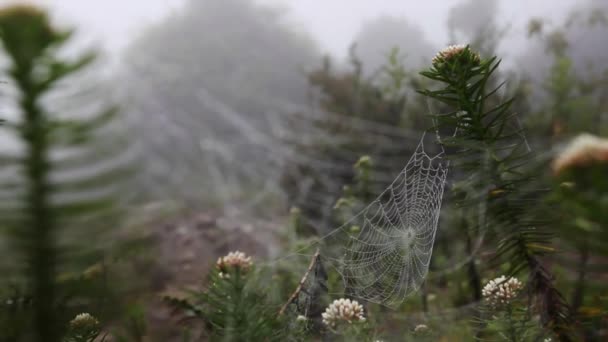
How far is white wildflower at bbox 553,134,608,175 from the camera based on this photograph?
0.18 m

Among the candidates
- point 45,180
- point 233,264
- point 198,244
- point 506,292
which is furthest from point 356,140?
point 45,180

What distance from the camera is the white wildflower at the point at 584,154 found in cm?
18

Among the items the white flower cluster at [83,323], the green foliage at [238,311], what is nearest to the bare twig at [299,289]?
the green foliage at [238,311]

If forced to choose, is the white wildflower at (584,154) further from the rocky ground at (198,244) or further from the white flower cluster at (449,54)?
the rocky ground at (198,244)

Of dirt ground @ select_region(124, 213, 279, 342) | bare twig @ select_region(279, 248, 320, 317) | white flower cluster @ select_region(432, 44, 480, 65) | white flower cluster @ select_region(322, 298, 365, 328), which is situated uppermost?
dirt ground @ select_region(124, 213, 279, 342)

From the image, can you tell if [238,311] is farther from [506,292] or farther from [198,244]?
[198,244]

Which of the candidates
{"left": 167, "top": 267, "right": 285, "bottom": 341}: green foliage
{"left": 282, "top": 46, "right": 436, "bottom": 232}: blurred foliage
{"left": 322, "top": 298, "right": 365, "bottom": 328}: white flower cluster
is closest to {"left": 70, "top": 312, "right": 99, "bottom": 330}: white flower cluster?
{"left": 167, "top": 267, "right": 285, "bottom": 341}: green foliage

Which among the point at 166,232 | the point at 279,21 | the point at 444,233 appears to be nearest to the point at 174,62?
the point at 279,21

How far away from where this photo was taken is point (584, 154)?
0.61 feet

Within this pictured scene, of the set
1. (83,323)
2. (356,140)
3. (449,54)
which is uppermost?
(356,140)

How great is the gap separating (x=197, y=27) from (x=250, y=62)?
140 cm

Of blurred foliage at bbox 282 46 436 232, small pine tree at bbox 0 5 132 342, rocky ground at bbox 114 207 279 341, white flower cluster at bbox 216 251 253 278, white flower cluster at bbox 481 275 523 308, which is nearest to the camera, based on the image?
small pine tree at bbox 0 5 132 342

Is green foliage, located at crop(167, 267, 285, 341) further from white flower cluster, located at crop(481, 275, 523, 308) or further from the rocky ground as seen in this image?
the rocky ground

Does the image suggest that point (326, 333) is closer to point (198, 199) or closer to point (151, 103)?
point (198, 199)
